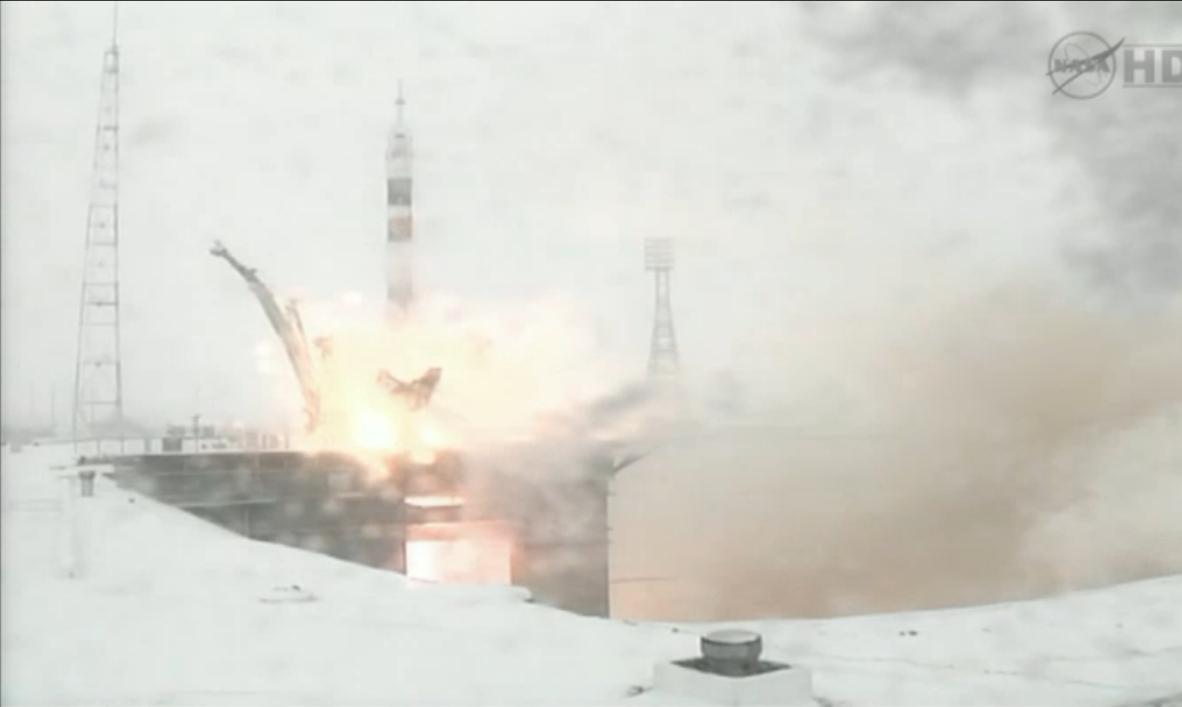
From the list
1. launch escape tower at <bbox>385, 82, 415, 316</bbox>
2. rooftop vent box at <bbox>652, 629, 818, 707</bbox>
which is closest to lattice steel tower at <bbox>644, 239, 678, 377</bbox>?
launch escape tower at <bbox>385, 82, 415, 316</bbox>

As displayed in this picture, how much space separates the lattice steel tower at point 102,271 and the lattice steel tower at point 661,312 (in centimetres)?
134

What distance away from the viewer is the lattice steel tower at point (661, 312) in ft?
11.2

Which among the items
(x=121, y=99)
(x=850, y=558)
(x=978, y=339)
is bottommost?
(x=850, y=558)

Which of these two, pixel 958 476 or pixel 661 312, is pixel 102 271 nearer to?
pixel 661 312

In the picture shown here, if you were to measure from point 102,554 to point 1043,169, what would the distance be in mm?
2602

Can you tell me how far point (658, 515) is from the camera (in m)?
3.51

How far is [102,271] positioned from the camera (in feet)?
10.9

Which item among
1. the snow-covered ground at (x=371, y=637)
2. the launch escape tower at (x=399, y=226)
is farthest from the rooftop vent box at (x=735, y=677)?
the launch escape tower at (x=399, y=226)

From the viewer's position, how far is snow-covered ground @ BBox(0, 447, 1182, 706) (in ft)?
9.86

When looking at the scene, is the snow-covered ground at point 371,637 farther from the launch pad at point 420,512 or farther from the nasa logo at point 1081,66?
the nasa logo at point 1081,66

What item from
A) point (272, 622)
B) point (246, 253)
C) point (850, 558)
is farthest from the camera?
point (850, 558)

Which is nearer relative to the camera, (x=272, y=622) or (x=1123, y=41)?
(x=272, y=622)

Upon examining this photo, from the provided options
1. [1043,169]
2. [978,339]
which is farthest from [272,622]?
[1043,169]

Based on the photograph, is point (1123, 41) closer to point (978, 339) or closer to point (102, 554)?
point (978, 339)
